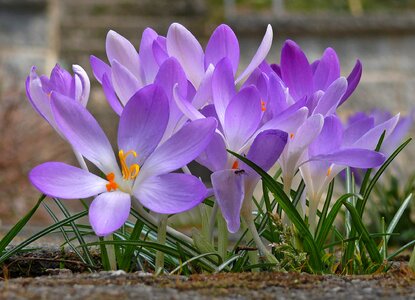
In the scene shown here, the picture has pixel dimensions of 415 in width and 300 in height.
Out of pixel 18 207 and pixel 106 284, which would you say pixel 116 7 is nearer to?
pixel 18 207

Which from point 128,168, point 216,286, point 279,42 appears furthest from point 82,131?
point 279,42

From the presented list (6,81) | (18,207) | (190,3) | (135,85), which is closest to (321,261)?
(135,85)

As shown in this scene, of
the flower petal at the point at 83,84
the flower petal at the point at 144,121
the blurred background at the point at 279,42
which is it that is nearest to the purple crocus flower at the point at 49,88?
the flower petal at the point at 83,84

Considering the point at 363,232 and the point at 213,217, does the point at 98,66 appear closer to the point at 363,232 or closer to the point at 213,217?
the point at 213,217

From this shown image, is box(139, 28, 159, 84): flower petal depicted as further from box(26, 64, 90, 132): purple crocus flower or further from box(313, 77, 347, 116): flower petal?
box(313, 77, 347, 116): flower petal

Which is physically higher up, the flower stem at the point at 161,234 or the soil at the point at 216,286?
→ the flower stem at the point at 161,234

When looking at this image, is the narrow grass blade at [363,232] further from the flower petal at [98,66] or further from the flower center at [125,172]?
the flower petal at [98,66]
